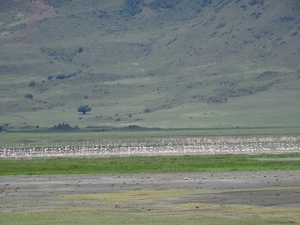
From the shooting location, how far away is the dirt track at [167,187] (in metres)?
37.0

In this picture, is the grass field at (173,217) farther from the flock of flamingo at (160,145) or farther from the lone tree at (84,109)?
the lone tree at (84,109)

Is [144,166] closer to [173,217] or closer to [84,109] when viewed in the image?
[173,217]

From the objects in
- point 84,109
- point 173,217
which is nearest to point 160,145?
point 173,217

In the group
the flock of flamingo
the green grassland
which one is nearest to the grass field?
the green grassland

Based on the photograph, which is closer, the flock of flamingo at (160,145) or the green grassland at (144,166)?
the green grassland at (144,166)

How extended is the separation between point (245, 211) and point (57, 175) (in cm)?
2378

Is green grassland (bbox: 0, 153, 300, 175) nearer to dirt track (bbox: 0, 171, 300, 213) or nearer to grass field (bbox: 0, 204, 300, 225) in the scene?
dirt track (bbox: 0, 171, 300, 213)

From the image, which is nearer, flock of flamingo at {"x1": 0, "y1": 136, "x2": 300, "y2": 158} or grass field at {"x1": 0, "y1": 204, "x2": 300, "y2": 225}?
grass field at {"x1": 0, "y1": 204, "x2": 300, "y2": 225}

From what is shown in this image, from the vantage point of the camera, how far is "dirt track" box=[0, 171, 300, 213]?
36969mm

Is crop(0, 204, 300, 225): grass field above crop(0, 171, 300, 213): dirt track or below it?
below

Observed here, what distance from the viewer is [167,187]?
145ft

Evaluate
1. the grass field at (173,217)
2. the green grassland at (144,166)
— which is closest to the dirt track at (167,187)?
the grass field at (173,217)

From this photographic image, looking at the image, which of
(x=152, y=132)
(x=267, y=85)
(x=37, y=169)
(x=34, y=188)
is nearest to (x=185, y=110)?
(x=267, y=85)

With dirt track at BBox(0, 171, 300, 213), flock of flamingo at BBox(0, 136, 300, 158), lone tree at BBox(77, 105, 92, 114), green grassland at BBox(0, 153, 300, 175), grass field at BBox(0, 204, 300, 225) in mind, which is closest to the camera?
grass field at BBox(0, 204, 300, 225)
